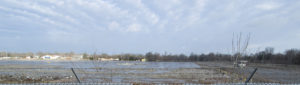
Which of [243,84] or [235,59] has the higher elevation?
[235,59]

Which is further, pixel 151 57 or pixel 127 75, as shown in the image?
pixel 151 57

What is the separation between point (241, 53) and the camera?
22.3 feet

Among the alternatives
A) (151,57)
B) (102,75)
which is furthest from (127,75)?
(151,57)

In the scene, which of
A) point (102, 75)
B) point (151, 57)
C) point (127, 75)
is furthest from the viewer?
point (151, 57)

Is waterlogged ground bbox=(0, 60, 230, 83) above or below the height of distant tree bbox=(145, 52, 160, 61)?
above

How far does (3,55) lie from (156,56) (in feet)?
348

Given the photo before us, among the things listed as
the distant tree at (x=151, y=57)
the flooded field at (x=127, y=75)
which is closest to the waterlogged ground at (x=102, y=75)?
the flooded field at (x=127, y=75)

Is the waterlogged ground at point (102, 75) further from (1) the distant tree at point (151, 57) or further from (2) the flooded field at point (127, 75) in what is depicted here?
(1) the distant tree at point (151, 57)

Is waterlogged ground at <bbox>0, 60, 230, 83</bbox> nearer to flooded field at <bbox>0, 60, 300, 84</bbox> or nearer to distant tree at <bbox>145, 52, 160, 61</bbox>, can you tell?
flooded field at <bbox>0, 60, 300, 84</bbox>

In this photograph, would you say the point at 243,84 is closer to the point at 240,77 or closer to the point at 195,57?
the point at 240,77

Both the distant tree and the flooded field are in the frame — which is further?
the distant tree

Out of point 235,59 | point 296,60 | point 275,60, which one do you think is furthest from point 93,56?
point 275,60

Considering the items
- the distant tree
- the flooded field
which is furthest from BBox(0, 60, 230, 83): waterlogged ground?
the distant tree

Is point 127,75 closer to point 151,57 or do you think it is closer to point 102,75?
point 102,75
